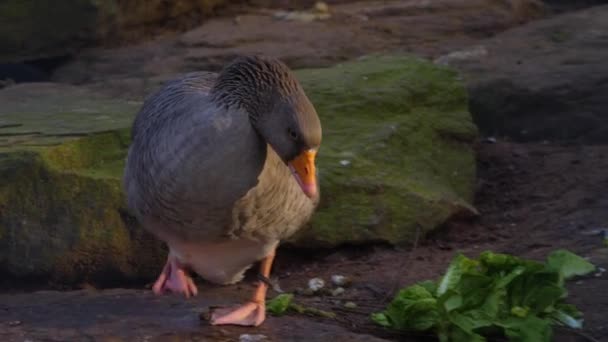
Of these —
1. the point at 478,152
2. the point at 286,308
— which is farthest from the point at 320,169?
the point at 478,152

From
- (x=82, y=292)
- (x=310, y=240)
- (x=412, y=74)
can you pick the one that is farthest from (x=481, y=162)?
(x=82, y=292)

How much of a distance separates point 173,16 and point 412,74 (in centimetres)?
312

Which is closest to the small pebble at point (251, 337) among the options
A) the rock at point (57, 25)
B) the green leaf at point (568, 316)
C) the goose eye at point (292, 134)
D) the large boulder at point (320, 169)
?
the goose eye at point (292, 134)

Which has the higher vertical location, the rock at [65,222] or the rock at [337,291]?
the rock at [65,222]

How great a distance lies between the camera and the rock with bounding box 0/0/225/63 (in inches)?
337

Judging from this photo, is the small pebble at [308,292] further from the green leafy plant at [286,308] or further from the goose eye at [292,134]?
the goose eye at [292,134]

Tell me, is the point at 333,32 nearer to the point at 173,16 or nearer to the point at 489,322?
the point at 173,16

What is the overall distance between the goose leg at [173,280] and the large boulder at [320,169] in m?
0.58

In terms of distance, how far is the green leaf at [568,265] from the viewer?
4559mm

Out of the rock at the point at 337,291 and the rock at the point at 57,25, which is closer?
the rock at the point at 337,291

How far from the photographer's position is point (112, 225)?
18.2 ft

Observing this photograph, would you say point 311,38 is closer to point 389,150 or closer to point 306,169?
point 389,150

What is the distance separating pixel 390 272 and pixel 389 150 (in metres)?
1.00

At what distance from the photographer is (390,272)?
18.2ft
